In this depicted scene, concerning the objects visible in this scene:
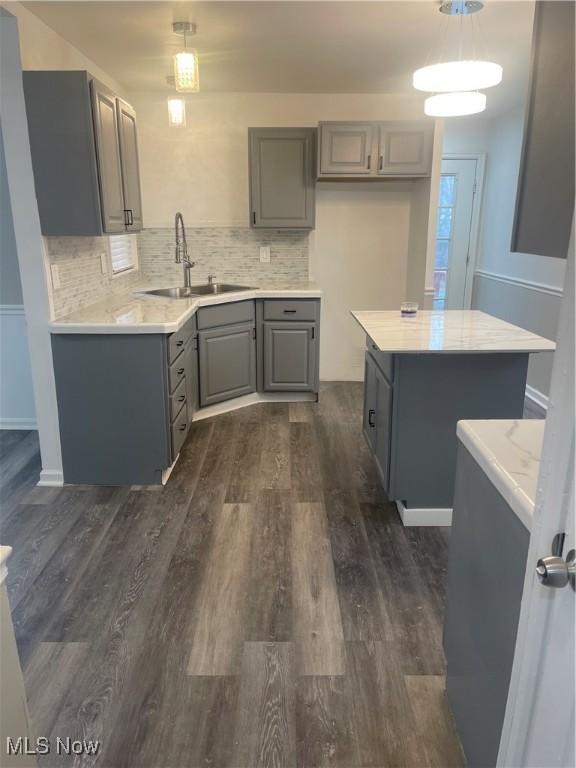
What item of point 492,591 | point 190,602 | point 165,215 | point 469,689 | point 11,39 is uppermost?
point 11,39

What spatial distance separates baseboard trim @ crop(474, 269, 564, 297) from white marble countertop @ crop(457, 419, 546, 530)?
9.05 ft

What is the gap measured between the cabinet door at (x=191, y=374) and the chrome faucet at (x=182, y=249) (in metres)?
0.76

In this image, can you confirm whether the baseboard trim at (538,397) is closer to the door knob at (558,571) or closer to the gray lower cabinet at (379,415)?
the gray lower cabinet at (379,415)

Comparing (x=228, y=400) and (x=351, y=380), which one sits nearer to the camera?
(x=228, y=400)

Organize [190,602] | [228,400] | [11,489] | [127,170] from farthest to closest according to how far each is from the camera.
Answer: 1. [228,400]
2. [127,170]
3. [11,489]
4. [190,602]

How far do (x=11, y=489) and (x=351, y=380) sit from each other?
3.10 meters

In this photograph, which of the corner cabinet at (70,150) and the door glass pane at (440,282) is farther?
the door glass pane at (440,282)

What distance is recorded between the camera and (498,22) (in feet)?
9.07

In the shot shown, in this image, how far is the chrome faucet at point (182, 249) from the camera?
4.36m

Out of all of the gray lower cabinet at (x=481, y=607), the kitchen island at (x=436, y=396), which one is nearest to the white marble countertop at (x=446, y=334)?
the kitchen island at (x=436, y=396)

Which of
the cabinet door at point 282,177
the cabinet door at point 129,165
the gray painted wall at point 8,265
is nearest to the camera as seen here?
the cabinet door at point 129,165

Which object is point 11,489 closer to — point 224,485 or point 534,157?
point 224,485

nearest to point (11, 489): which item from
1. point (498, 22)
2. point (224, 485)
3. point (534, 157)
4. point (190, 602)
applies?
point (224, 485)
